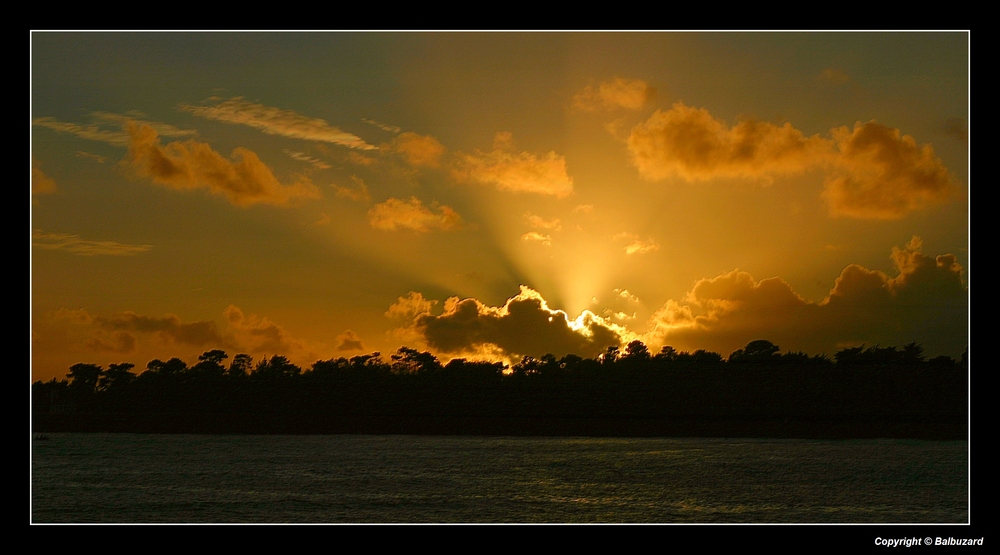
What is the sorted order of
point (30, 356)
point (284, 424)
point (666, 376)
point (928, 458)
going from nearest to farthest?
point (30, 356), point (928, 458), point (666, 376), point (284, 424)

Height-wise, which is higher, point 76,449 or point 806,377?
point 806,377

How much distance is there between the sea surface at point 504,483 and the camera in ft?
187

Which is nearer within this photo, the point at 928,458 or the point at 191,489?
the point at 191,489

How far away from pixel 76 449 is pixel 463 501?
3660 inches

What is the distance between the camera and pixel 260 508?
59.2 m

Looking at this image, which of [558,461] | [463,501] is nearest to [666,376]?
[558,461]

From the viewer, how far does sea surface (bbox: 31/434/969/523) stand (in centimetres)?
5712

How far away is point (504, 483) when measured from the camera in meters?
75.9

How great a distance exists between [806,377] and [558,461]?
46.2 m

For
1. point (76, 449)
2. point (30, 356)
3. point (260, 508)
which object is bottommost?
point (76, 449)

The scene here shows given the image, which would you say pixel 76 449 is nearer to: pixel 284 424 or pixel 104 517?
pixel 284 424

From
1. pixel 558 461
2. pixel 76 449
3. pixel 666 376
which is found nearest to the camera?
pixel 558 461

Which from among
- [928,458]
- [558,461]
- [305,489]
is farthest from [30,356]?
[928,458]

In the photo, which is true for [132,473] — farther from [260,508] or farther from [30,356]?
[30,356]
